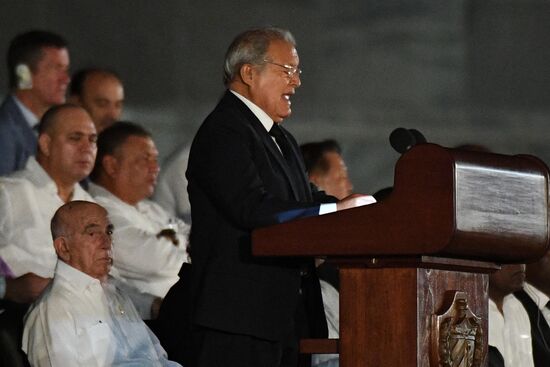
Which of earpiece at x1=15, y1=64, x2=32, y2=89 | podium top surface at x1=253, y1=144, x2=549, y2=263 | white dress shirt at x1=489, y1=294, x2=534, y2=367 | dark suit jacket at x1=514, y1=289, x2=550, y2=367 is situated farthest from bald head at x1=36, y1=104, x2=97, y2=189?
podium top surface at x1=253, y1=144, x2=549, y2=263

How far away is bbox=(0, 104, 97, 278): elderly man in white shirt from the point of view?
4.64m

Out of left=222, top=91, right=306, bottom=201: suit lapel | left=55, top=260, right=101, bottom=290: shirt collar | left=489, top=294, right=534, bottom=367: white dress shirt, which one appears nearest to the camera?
left=222, top=91, right=306, bottom=201: suit lapel

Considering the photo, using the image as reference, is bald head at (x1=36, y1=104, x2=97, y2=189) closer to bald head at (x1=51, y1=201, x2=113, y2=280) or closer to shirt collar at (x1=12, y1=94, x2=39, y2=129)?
shirt collar at (x1=12, y1=94, x2=39, y2=129)

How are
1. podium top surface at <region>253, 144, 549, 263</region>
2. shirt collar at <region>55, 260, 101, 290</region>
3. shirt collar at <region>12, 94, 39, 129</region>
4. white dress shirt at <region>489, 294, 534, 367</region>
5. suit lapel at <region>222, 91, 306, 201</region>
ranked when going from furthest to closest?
shirt collar at <region>12, 94, 39, 129</region> < white dress shirt at <region>489, 294, 534, 367</region> < shirt collar at <region>55, 260, 101, 290</region> < suit lapel at <region>222, 91, 306, 201</region> < podium top surface at <region>253, 144, 549, 263</region>

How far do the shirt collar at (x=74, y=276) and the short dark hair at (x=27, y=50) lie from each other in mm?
1771

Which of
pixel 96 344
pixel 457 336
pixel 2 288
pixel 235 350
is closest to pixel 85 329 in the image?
pixel 96 344

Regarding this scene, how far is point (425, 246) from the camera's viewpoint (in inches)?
97.2

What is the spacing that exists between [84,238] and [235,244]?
1.04 metres

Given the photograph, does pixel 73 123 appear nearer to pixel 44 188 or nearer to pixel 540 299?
pixel 44 188

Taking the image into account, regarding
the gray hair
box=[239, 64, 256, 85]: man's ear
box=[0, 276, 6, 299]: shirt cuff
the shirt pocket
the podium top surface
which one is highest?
the gray hair

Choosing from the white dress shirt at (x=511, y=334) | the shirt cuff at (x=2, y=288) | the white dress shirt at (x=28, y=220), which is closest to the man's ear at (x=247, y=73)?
the shirt cuff at (x=2, y=288)

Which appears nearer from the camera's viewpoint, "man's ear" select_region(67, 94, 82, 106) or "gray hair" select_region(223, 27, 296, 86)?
"gray hair" select_region(223, 27, 296, 86)

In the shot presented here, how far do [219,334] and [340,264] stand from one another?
48cm

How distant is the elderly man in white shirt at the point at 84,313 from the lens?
366 cm
